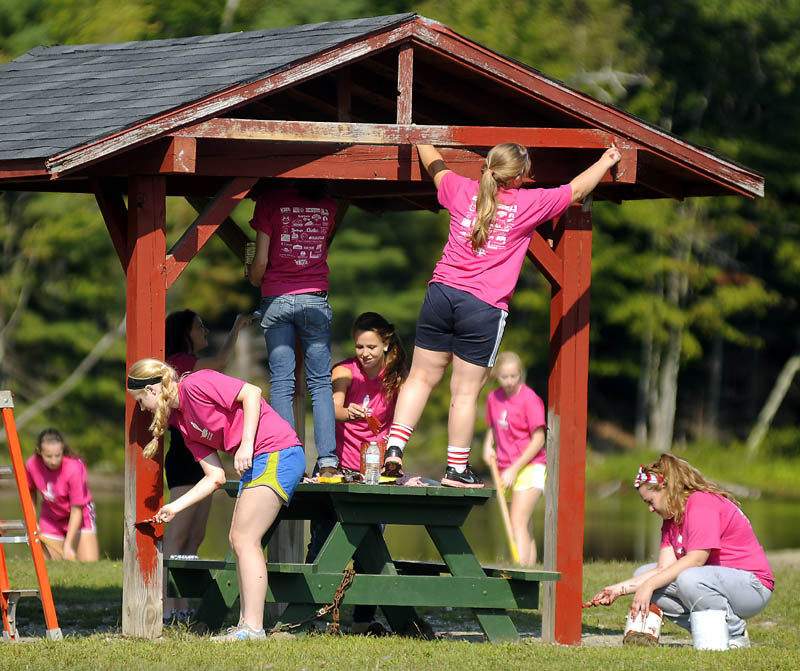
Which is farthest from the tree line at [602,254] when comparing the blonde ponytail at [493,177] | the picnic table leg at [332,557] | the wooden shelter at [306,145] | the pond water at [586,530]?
the picnic table leg at [332,557]

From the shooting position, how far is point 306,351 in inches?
337

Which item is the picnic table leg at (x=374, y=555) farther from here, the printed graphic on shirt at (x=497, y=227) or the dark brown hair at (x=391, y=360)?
the printed graphic on shirt at (x=497, y=227)

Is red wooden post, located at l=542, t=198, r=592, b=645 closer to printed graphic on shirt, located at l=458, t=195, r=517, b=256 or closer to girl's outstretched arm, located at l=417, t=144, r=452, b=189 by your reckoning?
printed graphic on shirt, located at l=458, t=195, r=517, b=256

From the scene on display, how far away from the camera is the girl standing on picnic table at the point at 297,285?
336 inches

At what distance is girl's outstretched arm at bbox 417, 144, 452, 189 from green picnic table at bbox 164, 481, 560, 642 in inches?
70.6

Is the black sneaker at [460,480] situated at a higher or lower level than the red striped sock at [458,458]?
lower

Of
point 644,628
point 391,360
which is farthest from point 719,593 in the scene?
point 391,360

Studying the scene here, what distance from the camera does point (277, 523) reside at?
8445 millimetres

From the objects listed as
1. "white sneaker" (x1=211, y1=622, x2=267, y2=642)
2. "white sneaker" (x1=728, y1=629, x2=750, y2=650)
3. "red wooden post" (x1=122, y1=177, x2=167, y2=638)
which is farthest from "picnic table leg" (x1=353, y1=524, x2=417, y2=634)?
"white sneaker" (x1=728, y1=629, x2=750, y2=650)

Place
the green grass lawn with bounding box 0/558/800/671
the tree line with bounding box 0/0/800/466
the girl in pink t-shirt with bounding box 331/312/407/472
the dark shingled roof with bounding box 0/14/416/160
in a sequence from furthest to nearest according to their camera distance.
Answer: the tree line with bounding box 0/0/800/466, the girl in pink t-shirt with bounding box 331/312/407/472, the dark shingled roof with bounding box 0/14/416/160, the green grass lawn with bounding box 0/558/800/671

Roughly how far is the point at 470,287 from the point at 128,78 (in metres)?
2.55

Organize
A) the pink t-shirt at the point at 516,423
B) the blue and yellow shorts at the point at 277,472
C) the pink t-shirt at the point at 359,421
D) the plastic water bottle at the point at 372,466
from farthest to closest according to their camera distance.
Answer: the pink t-shirt at the point at 516,423 → the pink t-shirt at the point at 359,421 → the plastic water bottle at the point at 372,466 → the blue and yellow shorts at the point at 277,472

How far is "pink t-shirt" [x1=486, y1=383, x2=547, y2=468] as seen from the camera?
39.7 ft

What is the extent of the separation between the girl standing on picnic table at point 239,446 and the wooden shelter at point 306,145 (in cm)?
54
